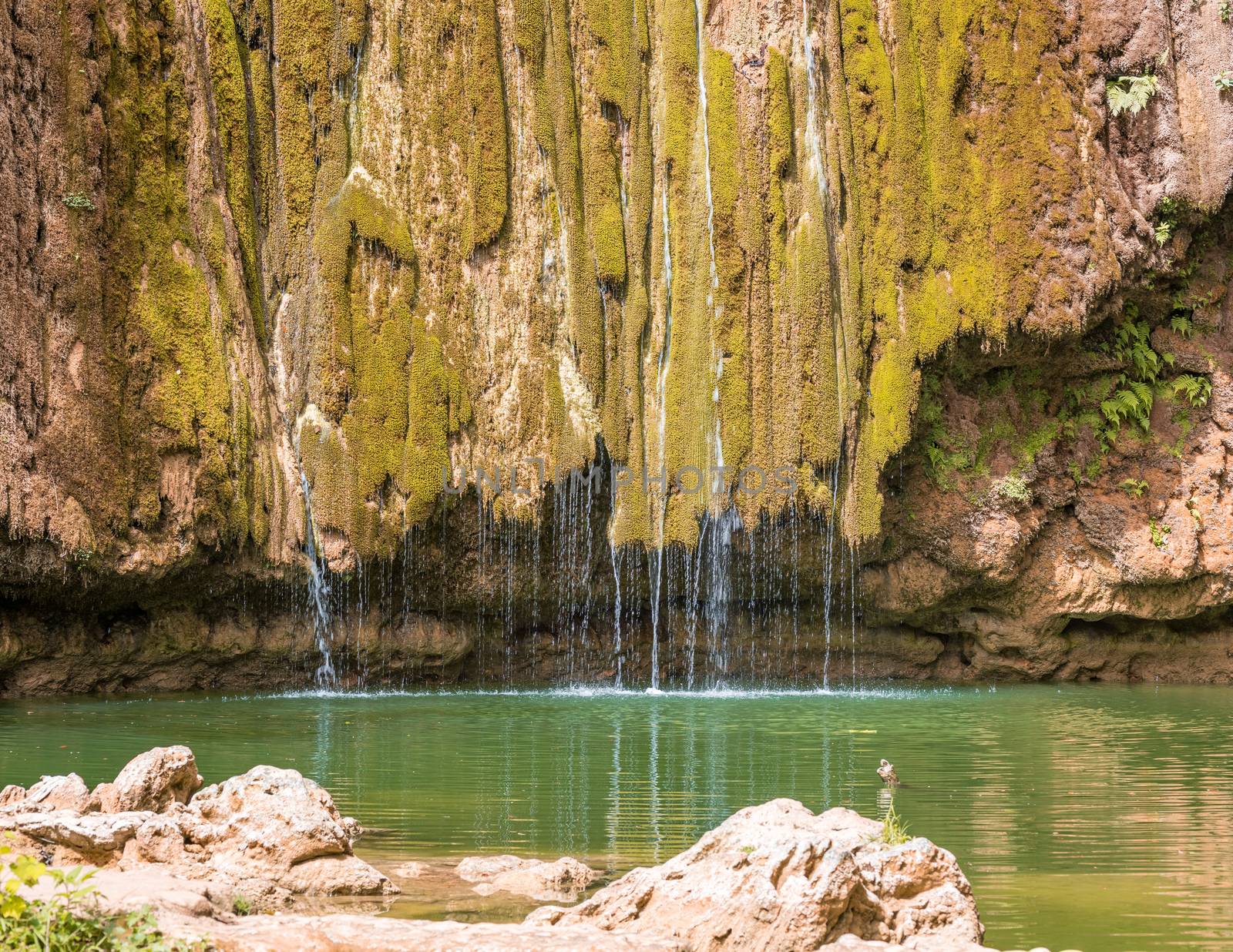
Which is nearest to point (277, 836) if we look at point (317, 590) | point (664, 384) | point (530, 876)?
point (530, 876)

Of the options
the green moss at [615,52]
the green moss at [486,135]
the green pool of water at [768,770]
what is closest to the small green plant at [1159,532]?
the green pool of water at [768,770]

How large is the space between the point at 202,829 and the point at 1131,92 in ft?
58.9

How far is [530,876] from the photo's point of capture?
8.41 m

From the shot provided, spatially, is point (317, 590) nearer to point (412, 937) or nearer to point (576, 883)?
point (576, 883)

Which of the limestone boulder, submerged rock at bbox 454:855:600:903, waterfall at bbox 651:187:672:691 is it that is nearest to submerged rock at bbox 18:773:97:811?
the limestone boulder

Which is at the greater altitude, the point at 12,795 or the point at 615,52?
the point at 615,52

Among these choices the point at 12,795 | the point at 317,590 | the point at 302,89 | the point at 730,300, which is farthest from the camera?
the point at 730,300

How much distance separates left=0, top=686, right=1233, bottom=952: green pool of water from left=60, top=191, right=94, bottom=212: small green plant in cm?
649

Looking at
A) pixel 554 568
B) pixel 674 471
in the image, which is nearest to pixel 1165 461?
pixel 674 471

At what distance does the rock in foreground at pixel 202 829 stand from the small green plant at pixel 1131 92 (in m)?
16.8

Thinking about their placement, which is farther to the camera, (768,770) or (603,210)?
(603,210)

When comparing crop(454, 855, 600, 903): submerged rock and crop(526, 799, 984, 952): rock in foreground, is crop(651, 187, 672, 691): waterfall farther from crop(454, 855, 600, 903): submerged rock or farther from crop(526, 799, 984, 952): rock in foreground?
crop(526, 799, 984, 952): rock in foreground

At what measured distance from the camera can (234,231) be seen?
2011cm

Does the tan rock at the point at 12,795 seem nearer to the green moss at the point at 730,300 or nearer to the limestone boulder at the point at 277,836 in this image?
the limestone boulder at the point at 277,836
